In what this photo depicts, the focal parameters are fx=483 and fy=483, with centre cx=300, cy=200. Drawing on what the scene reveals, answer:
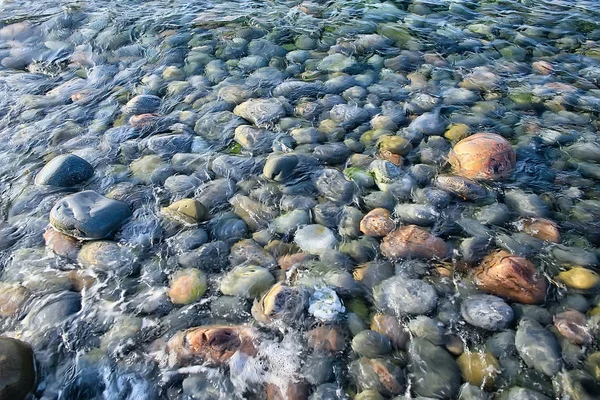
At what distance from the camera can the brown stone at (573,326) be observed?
2080 mm

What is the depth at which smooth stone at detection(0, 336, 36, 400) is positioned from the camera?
74.9 inches

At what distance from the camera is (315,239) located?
2.65 metres

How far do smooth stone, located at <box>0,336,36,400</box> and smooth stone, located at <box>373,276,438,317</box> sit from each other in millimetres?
1547

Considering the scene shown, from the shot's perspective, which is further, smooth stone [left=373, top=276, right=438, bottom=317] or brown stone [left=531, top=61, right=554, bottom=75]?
brown stone [left=531, top=61, right=554, bottom=75]

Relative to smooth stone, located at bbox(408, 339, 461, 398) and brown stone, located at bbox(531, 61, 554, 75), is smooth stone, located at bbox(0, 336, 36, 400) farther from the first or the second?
brown stone, located at bbox(531, 61, 554, 75)

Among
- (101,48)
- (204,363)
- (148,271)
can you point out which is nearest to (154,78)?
(101,48)

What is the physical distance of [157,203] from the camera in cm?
295

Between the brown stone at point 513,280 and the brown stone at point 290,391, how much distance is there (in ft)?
3.26

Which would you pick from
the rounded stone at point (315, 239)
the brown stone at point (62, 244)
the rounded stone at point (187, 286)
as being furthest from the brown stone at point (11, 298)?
the rounded stone at point (315, 239)

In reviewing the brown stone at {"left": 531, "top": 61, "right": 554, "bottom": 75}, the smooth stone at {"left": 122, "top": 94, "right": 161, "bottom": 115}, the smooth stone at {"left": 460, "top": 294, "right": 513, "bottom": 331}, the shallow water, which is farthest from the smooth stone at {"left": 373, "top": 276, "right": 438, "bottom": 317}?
the brown stone at {"left": 531, "top": 61, "right": 554, "bottom": 75}

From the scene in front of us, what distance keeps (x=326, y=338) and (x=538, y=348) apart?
2.94 ft

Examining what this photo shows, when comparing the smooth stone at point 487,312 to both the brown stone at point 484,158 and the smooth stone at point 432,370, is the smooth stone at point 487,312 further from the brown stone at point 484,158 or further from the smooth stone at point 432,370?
the brown stone at point 484,158

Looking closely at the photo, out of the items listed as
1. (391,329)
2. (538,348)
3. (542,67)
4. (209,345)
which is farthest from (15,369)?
(542,67)

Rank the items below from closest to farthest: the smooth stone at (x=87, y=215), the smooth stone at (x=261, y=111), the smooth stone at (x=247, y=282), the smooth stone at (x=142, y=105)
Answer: the smooth stone at (x=247, y=282)
the smooth stone at (x=87, y=215)
the smooth stone at (x=261, y=111)
the smooth stone at (x=142, y=105)
